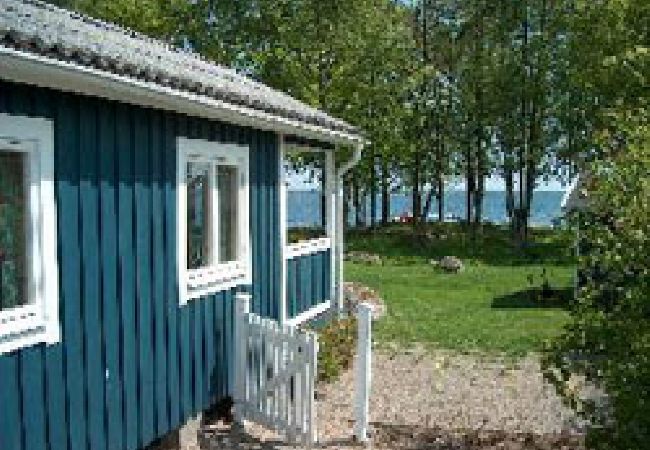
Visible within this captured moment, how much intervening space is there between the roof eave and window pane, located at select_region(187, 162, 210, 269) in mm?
585

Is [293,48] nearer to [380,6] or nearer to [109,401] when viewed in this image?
[380,6]

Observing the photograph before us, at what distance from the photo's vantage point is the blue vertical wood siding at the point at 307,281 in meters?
11.6

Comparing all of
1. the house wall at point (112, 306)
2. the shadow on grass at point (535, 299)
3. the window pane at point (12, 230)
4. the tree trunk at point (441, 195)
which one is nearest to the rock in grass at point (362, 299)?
the shadow on grass at point (535, 299)

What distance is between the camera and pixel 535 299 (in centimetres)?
1856

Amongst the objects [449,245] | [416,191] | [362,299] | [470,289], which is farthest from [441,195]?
[362,299]

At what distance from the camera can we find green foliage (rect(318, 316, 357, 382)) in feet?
36.6

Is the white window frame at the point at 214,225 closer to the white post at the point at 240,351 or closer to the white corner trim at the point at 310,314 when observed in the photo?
the white post at the point at 240,351

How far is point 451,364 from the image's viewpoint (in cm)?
1238

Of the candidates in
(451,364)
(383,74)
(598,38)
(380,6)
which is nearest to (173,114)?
(451,364)

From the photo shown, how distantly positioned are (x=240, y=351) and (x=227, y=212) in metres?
1.53

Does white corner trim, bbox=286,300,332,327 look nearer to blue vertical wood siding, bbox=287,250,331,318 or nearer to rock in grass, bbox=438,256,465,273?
blue vertical wood siding, bbox=287,250,331,318

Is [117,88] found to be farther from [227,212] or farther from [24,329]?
[227,212]

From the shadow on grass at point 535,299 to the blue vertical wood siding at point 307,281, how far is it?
19.1ft

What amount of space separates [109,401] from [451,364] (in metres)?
6.67
